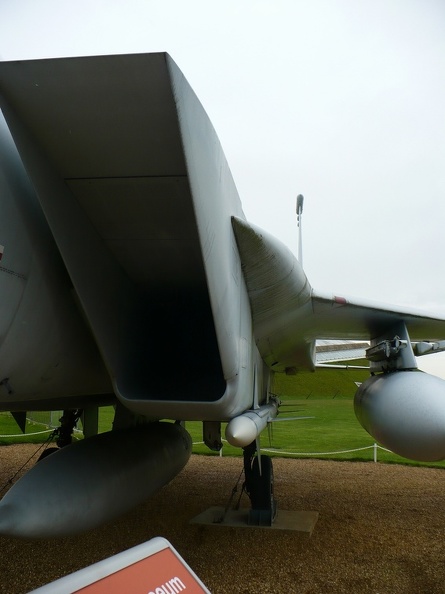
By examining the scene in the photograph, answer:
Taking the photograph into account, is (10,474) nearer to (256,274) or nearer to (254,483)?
(254,483)

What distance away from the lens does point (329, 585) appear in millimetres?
4023

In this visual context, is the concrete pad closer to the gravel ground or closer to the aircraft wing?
the gravel ground

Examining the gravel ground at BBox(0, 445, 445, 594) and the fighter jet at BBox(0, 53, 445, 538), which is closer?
the fighter jet at BBox(0, 53, 445, 538)

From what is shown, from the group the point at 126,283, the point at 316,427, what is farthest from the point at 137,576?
the point at 316,427

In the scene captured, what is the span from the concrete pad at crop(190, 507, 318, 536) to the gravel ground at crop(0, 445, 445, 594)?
11 centimetres

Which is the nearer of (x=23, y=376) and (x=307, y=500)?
(x=23, y=376)

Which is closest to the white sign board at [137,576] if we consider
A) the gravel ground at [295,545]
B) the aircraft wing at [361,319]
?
the gravel ground at [295,545]

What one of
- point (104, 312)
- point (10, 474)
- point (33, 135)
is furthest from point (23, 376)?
point (10, 474)

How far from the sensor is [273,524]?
564 cm

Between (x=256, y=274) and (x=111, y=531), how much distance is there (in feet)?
11.7

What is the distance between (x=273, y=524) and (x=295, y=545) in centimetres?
66

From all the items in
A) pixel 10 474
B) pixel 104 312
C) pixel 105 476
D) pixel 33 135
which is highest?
pixel 33 135

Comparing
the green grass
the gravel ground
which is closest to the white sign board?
the gravel ground

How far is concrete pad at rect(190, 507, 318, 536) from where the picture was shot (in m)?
5.52
